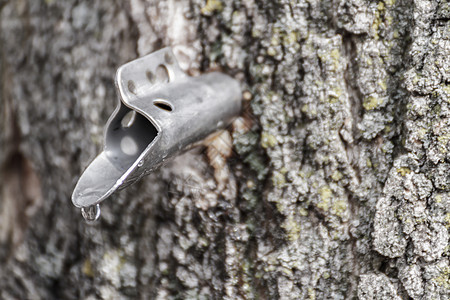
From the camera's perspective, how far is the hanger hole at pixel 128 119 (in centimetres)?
75

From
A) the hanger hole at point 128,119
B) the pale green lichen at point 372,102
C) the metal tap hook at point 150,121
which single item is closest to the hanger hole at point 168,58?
the metal tap hook at point 150,121

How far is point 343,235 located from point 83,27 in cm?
66

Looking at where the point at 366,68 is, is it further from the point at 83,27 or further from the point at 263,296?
the point at 83,27

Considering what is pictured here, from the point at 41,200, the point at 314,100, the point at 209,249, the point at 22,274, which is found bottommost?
the point at 22,274

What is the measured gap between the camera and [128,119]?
0.78 m

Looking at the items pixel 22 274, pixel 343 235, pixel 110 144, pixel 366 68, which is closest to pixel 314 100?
pixel 366 68

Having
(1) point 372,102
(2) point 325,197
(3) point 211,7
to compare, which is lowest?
(2) point 325,197

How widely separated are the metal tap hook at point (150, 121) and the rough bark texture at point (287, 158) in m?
0.08

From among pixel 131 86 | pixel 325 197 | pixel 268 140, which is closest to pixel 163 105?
pixel 131 86

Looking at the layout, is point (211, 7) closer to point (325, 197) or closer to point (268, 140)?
point (268, 140)

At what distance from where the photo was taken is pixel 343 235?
830 millimetres

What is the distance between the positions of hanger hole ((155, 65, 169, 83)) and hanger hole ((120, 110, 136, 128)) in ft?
0.24

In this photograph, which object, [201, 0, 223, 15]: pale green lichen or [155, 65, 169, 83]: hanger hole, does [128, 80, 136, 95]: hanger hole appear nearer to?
[155, 65, 169, 83]: hanger hole

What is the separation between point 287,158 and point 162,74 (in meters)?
0.25
